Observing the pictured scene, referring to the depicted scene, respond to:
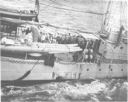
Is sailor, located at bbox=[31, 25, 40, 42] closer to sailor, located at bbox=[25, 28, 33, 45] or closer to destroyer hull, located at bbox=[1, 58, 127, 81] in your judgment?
sailor, located at bbox=[25, 28, 33, 45]

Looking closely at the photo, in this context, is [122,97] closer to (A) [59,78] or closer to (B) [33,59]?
(A) [59,78]

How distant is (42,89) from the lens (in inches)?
741

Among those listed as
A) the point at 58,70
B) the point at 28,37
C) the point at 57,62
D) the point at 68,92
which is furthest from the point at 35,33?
the point at 68,92

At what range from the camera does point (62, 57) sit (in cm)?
2114

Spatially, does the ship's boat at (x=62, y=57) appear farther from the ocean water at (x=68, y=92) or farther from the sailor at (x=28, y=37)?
the ocean water at (x=68, y=92)

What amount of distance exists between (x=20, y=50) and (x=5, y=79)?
3.08 m

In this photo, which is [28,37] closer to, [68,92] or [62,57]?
[62,57]

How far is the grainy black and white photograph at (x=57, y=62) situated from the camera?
58.9ft

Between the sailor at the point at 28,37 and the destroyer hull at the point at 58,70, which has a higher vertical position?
the sailor at the point at 28,37

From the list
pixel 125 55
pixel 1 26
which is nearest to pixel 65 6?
pixel 125 55

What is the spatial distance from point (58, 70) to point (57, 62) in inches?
33.0

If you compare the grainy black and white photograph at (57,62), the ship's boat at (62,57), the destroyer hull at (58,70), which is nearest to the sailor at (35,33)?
the grainy black and white photograph at (57,62)

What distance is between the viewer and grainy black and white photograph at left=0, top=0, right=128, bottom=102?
58.9 feet

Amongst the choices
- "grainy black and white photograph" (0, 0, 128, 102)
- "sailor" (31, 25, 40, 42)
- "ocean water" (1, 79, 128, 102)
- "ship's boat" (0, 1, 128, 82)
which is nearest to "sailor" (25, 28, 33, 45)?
"grainy black and white photograph" (0, 0, 128, 102)
